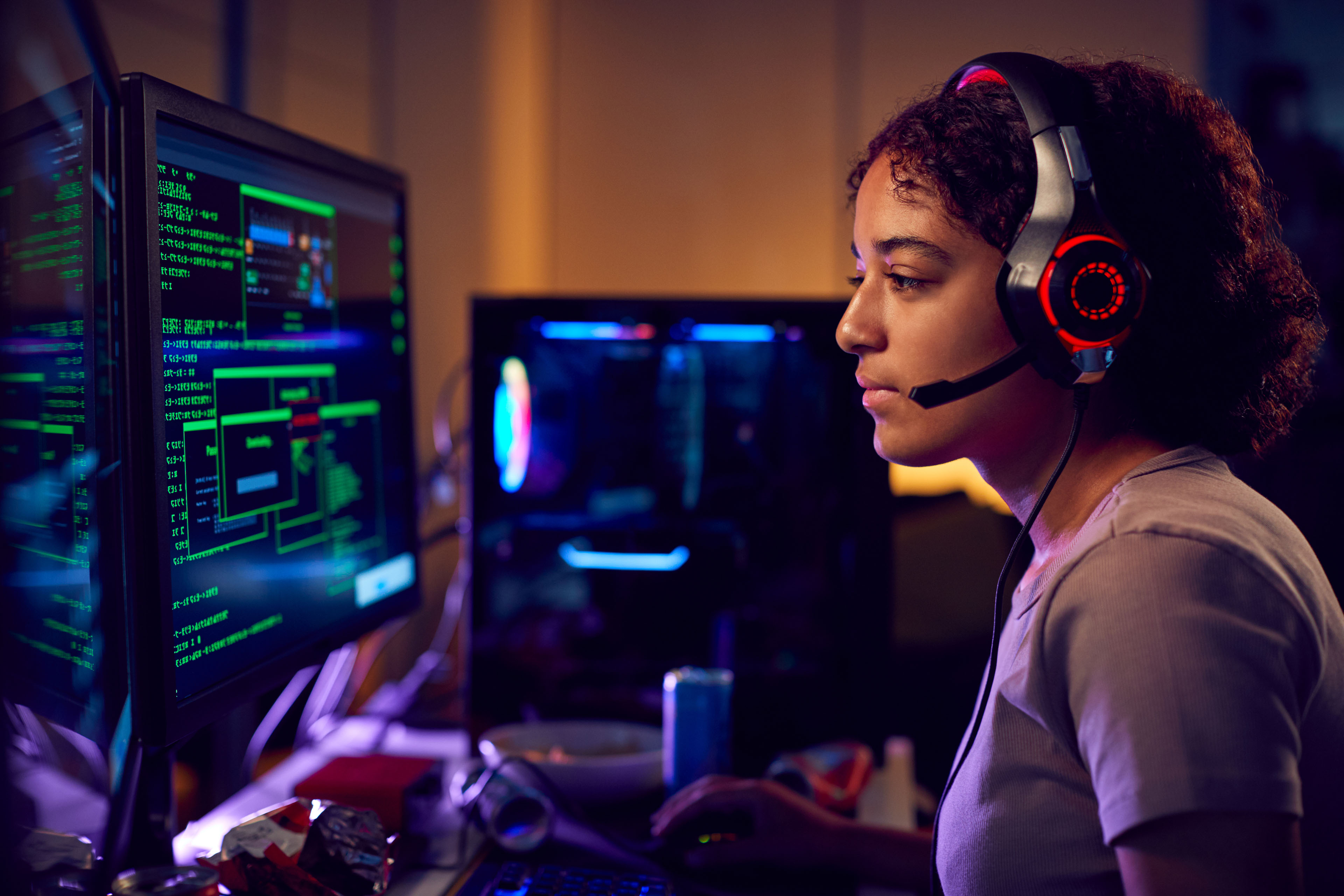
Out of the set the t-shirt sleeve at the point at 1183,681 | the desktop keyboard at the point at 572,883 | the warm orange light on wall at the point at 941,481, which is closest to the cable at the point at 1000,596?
the t-shirt sleeve at the point at 1183,681

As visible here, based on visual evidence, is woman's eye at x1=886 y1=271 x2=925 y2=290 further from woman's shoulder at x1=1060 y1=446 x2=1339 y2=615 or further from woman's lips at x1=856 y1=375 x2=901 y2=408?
woman's shoulder at x1=1060 y1=446 x2=1339 y2=615

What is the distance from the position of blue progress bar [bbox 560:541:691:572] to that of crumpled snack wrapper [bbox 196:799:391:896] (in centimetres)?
46

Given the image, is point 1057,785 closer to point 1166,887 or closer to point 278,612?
point 1166,887

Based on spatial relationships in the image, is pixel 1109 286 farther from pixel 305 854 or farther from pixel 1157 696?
pixel 305 854

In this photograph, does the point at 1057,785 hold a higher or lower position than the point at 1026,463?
lower

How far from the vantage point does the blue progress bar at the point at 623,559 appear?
119cm

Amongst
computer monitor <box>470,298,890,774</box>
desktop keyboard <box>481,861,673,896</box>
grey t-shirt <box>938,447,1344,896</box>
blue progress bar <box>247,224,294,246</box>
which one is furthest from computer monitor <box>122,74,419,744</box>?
grey t-shirt <box>938,447,1344,896</box>

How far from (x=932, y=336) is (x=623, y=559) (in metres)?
0.61

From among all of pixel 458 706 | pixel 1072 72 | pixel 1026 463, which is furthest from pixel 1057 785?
pixel 458 706

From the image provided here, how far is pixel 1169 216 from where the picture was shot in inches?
26.9

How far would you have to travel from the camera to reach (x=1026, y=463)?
2.46 ft

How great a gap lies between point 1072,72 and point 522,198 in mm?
1529

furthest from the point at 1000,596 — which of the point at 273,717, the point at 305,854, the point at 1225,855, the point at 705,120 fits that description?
the point at 705,120

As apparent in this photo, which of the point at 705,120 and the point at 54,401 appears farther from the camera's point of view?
the point at 705,120
